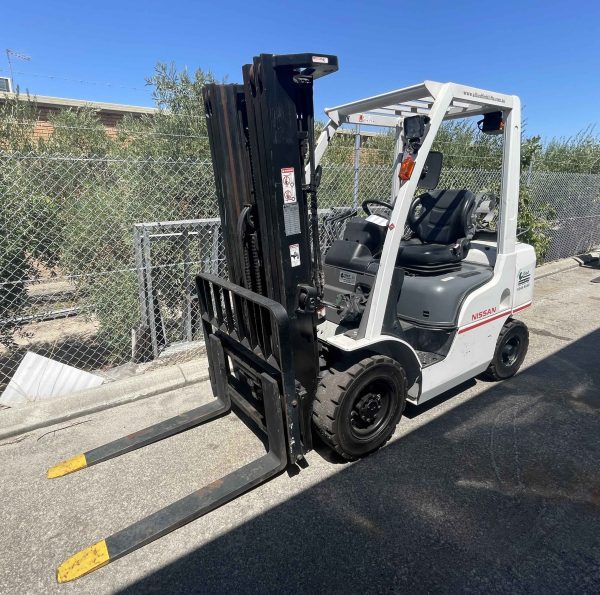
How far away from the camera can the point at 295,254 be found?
8.67ft

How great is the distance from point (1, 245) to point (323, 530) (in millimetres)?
3960

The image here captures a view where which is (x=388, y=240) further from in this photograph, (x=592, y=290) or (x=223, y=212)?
(x=592, y=290)

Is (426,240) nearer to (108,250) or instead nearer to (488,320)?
(488,320)

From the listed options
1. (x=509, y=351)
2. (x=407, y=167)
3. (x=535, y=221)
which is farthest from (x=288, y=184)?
(x=535, y=221)

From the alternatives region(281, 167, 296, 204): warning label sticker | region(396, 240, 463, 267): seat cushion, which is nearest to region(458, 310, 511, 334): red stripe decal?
region(396, 240, 463, 267): seat cushion

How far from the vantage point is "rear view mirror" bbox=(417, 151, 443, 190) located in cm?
361

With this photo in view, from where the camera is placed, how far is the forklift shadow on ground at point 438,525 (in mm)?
2074

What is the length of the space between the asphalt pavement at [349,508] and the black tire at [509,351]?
1.15 ft

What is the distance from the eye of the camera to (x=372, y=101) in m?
3.30

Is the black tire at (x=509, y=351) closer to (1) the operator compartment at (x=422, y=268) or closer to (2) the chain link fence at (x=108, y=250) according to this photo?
(1) the operator compartment at (x=422, y=268)

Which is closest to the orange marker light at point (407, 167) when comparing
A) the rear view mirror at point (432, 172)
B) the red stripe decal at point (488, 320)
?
the rear view mirror at point (432, 172)

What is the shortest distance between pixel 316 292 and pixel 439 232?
6.10ft

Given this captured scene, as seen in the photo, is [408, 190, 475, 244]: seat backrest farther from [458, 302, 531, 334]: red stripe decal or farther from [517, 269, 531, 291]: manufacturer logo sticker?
[458, 302, 531, 334]: red stripe decal

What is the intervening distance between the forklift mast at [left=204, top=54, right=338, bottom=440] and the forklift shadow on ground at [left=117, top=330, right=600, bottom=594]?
61 cm
